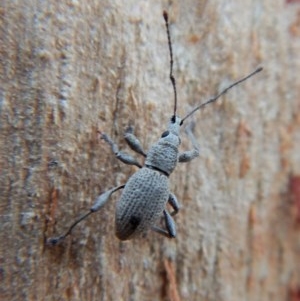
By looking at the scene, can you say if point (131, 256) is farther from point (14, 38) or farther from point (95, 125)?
point (14, 38)

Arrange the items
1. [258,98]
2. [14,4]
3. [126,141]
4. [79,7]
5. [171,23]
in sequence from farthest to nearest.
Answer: [258,98] → [171,23] → [126,141] → [79,7] → [14,4]

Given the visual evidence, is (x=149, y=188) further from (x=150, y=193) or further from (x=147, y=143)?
(x=147, y=143)

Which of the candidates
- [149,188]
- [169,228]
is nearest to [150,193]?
[149,188]

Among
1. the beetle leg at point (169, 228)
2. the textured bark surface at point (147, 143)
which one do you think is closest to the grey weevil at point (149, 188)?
the beetle leg at point (169, 228)

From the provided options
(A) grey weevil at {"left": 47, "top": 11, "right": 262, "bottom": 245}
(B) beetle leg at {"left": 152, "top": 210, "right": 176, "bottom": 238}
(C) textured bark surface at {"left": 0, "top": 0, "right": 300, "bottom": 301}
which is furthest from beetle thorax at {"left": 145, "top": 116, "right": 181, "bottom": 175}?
(B) beetle leg at {"left": 152, "top": 210, "right": 176, "bottom": 238}

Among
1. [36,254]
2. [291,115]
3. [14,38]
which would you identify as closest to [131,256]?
[36,254]

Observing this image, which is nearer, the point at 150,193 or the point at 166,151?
the point at 150,193
